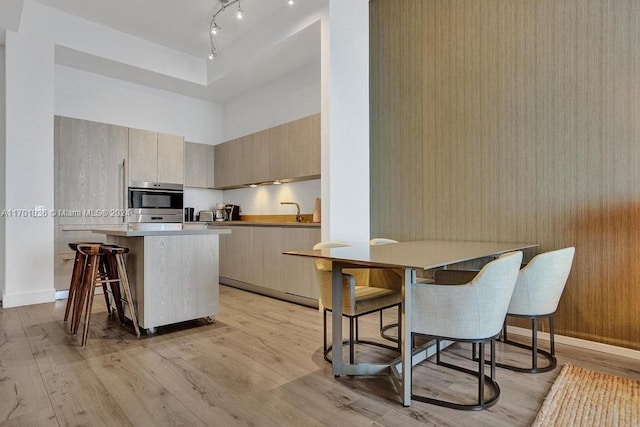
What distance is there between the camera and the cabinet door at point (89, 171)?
14.1 feet

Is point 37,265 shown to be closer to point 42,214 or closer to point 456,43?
point 42,214

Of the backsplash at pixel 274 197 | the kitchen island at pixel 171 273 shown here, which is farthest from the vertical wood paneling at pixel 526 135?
the kitchen island at pixel 171 273

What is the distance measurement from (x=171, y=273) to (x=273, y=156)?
216 centimetres

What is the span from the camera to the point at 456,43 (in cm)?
331

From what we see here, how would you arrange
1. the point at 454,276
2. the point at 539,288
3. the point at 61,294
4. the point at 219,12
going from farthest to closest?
the point at 61,294
the point at 219,12
the point at 454,276
the point at 539,288

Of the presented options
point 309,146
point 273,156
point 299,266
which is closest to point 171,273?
point 299,266

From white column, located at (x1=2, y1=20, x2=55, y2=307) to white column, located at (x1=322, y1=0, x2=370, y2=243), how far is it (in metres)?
3.13

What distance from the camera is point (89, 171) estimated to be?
449cm

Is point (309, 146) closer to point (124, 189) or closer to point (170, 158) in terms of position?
point (170, 158)

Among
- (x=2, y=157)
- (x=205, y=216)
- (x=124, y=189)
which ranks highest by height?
(x=2, y=157)

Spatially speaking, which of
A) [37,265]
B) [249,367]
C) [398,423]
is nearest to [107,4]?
[37,265]

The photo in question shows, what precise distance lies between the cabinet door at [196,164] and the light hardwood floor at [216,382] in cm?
288

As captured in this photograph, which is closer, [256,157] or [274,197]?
[256,157]

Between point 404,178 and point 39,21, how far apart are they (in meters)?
4.35
